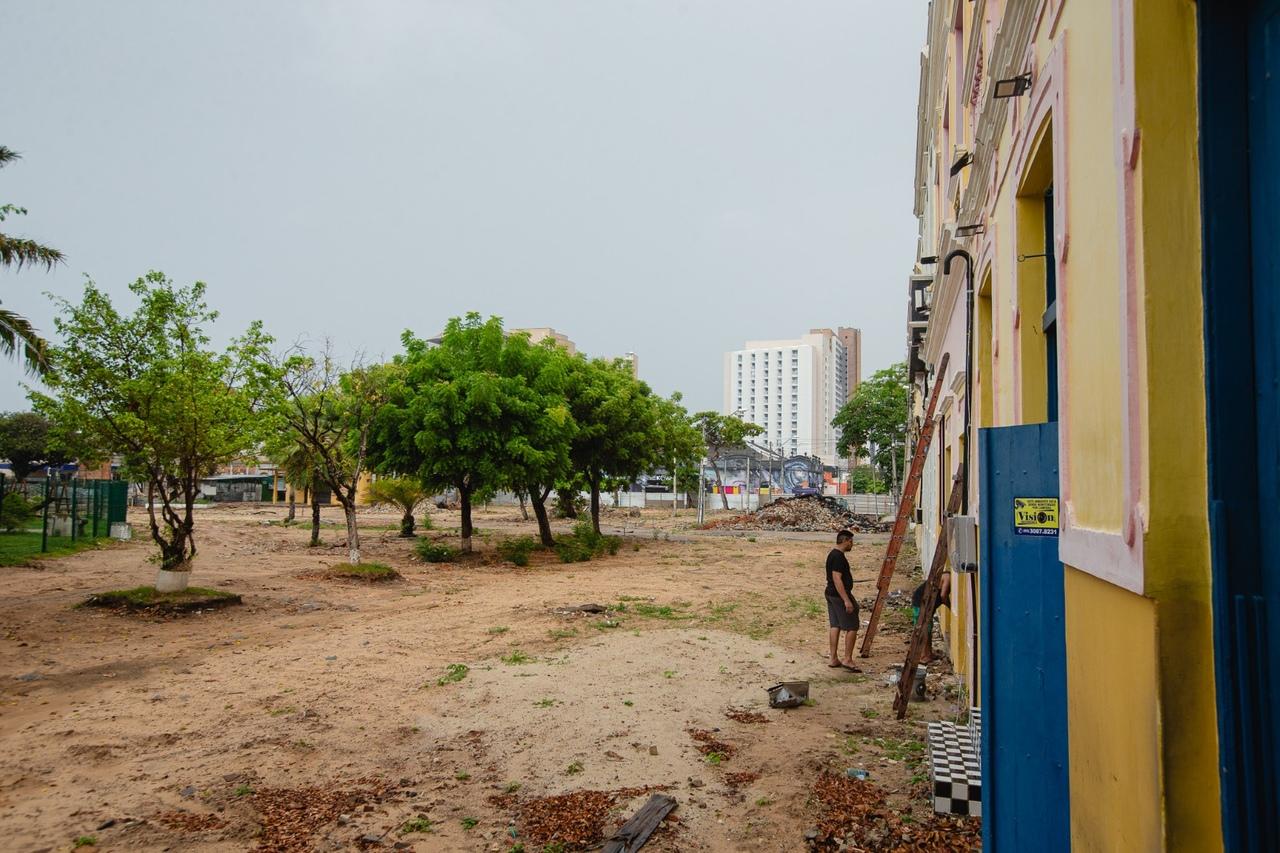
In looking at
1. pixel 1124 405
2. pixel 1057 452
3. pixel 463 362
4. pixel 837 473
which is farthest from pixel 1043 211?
pixel 837 473

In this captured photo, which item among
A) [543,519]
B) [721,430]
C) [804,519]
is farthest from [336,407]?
[721,430]

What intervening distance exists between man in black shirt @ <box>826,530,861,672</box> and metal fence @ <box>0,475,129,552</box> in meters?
21.5

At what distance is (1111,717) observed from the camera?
7.84 ft

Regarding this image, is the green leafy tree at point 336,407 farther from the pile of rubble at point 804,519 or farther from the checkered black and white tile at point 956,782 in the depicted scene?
the pile of rubble at point 804,519

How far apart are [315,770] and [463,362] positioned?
1724 cm

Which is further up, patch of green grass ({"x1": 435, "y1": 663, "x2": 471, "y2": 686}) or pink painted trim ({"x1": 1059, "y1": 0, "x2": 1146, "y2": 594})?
pink painted trim ({"x1": 1059, "y1": 0, "x2": 1146, "y2": 594})

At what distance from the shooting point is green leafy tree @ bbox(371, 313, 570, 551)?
20953mm

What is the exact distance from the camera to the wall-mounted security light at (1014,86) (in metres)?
4.46

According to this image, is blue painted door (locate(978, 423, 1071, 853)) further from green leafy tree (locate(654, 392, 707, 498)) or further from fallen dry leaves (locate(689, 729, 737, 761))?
green leafy tree (locate(654, 392, 707, 498))

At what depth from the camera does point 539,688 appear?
28.2ft

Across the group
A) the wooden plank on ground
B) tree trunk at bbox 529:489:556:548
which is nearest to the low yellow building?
the wooden plank on ground

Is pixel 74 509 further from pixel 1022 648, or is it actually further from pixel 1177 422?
pixel 1177 422

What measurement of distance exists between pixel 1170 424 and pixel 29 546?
26.8m

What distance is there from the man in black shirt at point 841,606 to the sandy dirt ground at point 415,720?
0.96 ft
